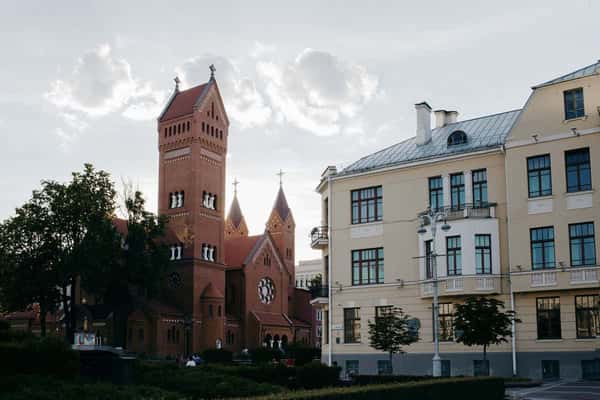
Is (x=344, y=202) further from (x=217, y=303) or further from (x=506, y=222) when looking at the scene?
(x=217, y=303)

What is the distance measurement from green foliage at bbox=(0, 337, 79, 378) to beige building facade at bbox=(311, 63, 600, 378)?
1763 centimetres

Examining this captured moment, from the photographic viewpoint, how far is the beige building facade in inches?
1384

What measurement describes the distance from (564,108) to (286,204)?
7316cm

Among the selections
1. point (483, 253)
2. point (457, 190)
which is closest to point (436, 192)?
point (457, 190)

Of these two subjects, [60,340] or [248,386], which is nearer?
[60,340]

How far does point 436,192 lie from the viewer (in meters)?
40.3

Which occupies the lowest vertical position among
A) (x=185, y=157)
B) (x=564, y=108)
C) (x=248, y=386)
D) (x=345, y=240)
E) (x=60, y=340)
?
(x=248, y=386)

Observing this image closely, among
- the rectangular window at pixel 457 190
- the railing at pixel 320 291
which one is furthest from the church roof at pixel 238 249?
the rectangular window at pixel 457 190

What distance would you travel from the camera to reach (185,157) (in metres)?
76.9

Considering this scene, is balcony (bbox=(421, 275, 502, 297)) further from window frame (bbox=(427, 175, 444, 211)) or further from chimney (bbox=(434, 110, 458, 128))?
chimney (bbox=(434, 110, 458, 128))

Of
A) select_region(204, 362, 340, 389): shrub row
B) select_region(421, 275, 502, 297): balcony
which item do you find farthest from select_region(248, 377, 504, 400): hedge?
select_region(421, 275, 502, 297): balcony

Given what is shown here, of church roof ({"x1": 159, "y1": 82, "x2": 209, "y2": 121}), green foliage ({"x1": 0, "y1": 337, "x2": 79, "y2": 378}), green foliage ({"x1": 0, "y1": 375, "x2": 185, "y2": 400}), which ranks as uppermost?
church roof ({"x1": 159, "y1": 82, "x2": 209, "y2": 121})

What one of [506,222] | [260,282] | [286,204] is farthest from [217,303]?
[506,222]

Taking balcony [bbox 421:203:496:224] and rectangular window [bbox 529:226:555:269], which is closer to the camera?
rectangular window [bbox 529:226:555:269]
